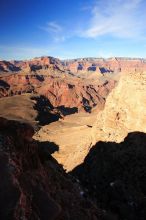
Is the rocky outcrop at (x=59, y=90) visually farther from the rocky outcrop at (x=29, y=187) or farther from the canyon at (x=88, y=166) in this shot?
the rocky outcrop at (x=29, y=187)

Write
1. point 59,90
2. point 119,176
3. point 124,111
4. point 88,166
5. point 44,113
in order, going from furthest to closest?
1. point 59,90
2. point 44,113
3. point 124,111
4. point 88,166
5. point 119,176

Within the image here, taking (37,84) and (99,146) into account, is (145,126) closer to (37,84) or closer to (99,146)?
(99,146)

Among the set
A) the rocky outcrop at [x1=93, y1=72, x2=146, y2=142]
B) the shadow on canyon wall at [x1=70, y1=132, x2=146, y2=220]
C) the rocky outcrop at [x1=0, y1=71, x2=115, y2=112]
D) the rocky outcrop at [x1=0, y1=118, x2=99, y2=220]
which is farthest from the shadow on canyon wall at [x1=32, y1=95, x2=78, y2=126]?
the rocky outcrop at [x1=0, y1=118, x2=99, y2=220]

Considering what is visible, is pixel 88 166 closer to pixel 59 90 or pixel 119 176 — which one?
pixel 119 176

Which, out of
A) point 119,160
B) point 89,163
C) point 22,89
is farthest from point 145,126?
point 22,89

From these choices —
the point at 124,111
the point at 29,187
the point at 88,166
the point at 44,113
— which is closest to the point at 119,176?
the point at 88,166

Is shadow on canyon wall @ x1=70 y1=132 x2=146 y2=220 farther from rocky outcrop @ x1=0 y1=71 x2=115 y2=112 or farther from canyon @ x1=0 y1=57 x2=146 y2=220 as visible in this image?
rocky outcrop @ x1=0 y1=71 x2=115 y2=112
